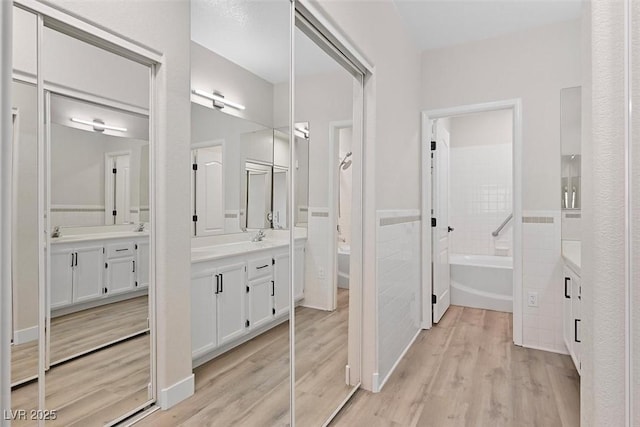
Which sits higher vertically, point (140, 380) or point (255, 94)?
point (255, 94)

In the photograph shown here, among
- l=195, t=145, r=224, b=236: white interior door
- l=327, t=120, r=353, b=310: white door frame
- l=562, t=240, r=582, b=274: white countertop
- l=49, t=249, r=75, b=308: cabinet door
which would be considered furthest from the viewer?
l=562, t=240, r=582, b=274: white countertop

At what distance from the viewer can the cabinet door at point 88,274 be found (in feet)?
2.81

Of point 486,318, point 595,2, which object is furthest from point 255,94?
point 486,318

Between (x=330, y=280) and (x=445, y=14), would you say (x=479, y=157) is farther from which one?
(x=330, y=280)

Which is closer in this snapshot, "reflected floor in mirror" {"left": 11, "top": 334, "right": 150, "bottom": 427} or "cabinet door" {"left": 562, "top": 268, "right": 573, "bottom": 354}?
"reflected floor in mirror" {"left": 11, "top": 334, "right": 150, "bottom": 427}

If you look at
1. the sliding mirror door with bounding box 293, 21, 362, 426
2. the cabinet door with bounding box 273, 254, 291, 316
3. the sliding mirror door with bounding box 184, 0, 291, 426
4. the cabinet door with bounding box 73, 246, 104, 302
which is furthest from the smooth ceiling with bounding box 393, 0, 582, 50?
the cabinet door with bounding box 73, 246, 104, 302

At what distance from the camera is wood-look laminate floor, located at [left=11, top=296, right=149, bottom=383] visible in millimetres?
720

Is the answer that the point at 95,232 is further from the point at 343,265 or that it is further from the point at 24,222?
the point at 343,265

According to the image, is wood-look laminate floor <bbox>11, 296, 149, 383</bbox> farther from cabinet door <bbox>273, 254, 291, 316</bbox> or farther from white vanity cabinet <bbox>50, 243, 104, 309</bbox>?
cabinet door <bbox>273, 254, 291, 316</bbox>

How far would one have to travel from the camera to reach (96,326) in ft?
3.03

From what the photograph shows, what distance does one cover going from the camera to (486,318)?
3828mm

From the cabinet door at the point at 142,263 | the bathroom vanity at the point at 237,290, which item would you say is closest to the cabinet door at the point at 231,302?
the bathroom vanity at the point at 237,290

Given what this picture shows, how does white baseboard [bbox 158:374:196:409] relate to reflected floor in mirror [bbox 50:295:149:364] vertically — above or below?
below

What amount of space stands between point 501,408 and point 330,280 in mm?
1296
